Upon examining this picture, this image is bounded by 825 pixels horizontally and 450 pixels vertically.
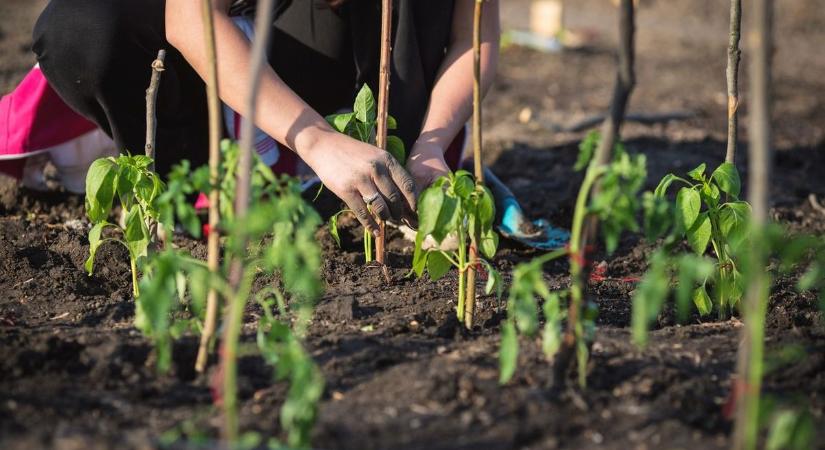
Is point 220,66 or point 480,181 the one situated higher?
point 220,66

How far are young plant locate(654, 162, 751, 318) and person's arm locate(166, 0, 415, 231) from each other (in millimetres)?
688

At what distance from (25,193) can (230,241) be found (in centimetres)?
192

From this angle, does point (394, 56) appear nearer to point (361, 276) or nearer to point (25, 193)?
point (361, 276)

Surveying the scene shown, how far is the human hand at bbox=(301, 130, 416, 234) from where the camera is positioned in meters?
2.43

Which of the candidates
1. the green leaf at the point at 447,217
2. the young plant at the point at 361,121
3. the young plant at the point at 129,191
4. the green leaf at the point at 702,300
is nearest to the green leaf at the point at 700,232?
the green leaf at the point at 702,300

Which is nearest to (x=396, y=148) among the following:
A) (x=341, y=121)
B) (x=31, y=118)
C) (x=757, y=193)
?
(x=341, y=121)

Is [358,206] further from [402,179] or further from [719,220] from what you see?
[719,220]

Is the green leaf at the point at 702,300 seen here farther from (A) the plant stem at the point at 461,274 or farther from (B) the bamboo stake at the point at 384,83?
(B) the bamboo stake at the point at 384,83

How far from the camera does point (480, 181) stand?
2.19 meters

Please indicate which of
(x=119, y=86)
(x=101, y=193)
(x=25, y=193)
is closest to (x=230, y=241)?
(x=101, y=193)

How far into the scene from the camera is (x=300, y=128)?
2533 millimetres

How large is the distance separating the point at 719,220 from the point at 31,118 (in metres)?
2.27

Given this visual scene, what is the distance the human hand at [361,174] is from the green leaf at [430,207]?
0.32 meters

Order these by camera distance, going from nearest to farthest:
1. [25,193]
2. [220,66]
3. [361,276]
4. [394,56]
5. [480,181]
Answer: [480,181], [220,66], [361,276], [394,56], [25,193]
